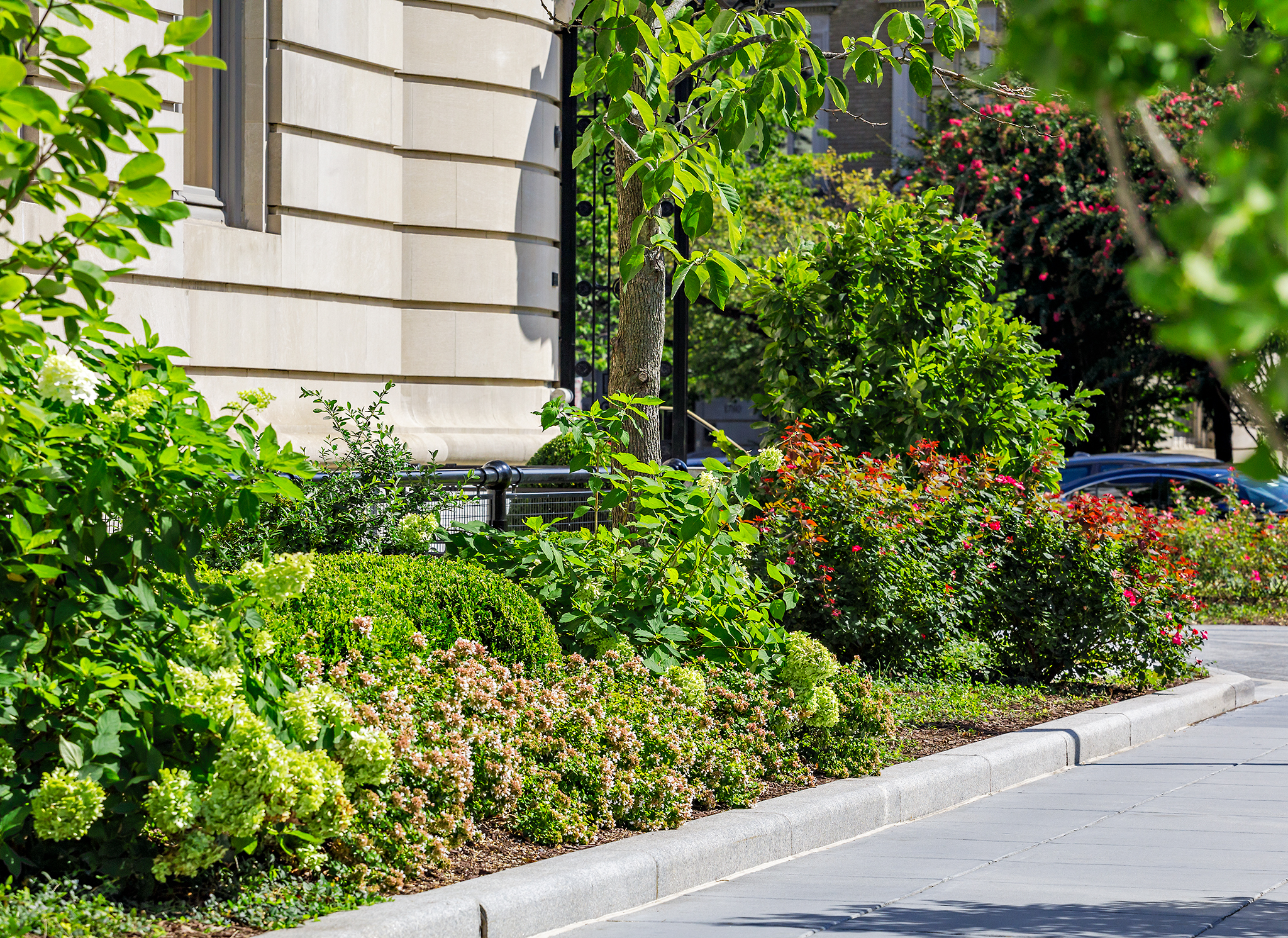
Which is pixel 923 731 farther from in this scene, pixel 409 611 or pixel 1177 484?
pixel 1177 484

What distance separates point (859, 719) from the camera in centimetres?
733

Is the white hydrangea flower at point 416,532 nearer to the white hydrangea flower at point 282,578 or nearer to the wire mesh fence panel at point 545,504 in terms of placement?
the wire mesh fence panel at point 545,504

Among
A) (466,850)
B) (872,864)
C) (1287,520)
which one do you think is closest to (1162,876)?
(872,864)

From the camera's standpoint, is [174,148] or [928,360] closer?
[174,148]

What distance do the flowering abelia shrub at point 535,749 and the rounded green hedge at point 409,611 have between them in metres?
0.15

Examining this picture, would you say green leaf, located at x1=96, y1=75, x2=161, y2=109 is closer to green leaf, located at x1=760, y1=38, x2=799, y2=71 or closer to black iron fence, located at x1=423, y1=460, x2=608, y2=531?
green leaf, located at x1=760, y1=38, x2=799, y2=71

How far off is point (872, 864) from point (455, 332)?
699 centimetres

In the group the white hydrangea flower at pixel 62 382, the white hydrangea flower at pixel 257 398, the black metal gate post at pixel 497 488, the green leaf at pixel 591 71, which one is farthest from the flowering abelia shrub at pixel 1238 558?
the white hydrangea flower at pixel 62 382

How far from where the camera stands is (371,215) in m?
11.3

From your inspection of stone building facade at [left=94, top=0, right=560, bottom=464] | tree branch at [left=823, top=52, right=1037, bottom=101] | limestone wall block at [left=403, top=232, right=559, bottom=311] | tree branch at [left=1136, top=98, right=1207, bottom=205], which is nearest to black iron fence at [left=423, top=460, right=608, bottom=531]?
stone building facade at [left=94, top=0, right=560, bottom=464]

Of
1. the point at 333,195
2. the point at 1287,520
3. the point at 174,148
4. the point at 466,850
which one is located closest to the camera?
the point at 466,850

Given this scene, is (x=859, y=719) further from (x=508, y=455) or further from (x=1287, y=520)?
(x=1287, y=520)

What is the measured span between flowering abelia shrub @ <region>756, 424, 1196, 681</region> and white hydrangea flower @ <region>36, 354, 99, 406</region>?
570cm

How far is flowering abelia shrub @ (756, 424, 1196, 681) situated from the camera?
31.6 ft
